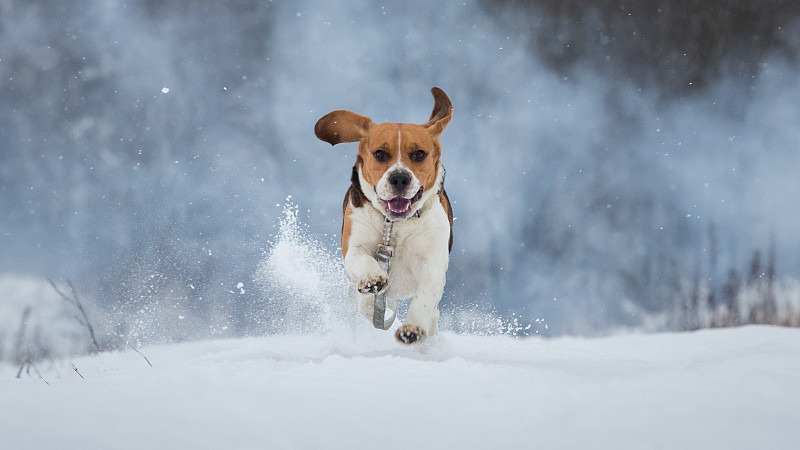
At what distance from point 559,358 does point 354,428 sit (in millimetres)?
2436

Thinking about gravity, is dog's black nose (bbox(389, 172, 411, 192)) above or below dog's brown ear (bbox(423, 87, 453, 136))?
below

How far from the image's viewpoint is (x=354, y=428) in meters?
1.98

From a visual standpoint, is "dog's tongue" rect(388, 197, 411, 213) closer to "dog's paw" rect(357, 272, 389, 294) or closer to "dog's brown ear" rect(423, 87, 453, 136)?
"dog's paw" rect(357, 272, 389, 294)

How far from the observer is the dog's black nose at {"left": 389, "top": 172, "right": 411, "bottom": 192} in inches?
154

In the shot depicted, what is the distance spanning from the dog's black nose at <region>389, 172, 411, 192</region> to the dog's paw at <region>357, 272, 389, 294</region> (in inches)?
26.7

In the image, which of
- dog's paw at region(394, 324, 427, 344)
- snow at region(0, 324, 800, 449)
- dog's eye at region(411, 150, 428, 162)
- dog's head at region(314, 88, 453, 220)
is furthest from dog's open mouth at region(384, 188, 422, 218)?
snow at region(0, 324, 800, 449)

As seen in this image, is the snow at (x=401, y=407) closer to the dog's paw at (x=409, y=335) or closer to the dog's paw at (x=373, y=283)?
the dog's paw at (x=409, y=335)

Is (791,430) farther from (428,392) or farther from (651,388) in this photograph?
(428,392)

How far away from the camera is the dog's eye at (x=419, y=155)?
4098mm

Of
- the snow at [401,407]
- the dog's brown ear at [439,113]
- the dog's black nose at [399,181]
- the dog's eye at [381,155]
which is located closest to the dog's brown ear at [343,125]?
the dog's eye at [381,155]

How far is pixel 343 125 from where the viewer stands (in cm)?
439

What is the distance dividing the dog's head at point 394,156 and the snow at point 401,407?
1386 millimetres

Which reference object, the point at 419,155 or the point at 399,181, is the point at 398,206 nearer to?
the point at 399,181

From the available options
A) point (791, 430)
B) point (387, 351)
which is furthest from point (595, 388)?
point (387, 351)
